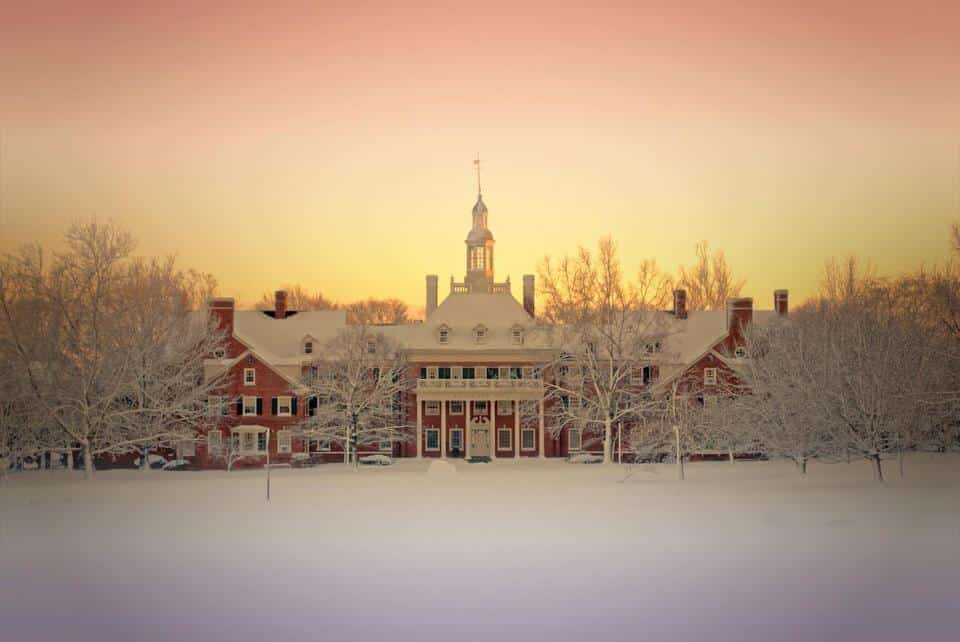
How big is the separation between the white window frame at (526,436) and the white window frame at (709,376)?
11240mm

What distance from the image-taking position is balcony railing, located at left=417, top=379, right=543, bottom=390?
2872 inches

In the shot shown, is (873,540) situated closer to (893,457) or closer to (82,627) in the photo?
(82,627)

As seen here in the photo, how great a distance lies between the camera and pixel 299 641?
70.8 ft

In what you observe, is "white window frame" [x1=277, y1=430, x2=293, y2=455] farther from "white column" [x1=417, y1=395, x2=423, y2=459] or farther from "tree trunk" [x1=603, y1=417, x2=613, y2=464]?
"tree trunk" [x1=603, y1=417, x2=613, y2=464]

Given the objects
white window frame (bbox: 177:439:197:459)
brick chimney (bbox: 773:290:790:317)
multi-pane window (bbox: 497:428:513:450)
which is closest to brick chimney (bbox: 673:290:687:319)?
brick chimney (bbox: 773:290:790:317)

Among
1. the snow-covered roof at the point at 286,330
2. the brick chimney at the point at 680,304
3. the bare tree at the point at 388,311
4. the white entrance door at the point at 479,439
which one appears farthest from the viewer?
the bare tree at the point at 388,311

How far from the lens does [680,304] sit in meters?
78.9

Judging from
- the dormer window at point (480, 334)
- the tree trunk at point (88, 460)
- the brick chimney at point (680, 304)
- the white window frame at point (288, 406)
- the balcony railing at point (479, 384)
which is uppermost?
the brick chimney at point (680, 304)

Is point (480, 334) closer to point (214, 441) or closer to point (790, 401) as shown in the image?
point (214, 441)

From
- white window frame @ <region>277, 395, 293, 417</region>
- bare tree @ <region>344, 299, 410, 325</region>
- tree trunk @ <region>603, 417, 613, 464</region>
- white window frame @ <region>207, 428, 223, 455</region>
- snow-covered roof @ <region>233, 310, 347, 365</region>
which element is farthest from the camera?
bare tree @ <region>344, 299, 410, 325</region>

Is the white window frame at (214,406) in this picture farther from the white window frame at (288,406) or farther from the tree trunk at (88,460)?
the tree trunk at (88,460)

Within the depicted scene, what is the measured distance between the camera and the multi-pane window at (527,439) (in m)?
73.9

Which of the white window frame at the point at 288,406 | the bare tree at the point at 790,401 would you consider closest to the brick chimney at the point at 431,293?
the white window frame at the point at 288,406

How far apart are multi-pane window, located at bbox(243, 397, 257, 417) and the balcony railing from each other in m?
10.2
